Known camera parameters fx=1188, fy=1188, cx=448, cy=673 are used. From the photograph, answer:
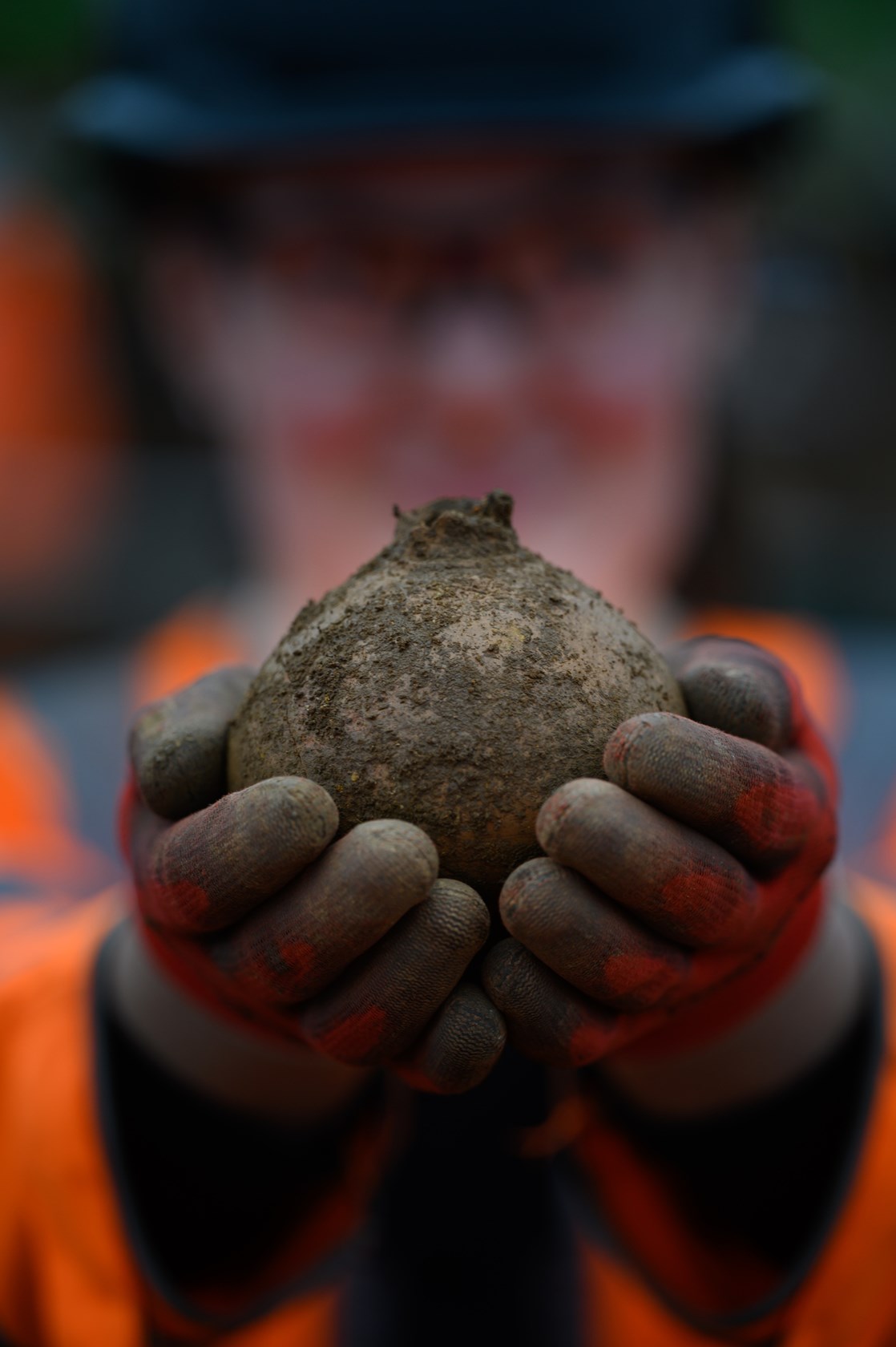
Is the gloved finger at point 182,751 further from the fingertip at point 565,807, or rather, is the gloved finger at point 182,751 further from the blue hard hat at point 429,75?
the blue hard hat at point 429,75

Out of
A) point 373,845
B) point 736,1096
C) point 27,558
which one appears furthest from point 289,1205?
point 27,558

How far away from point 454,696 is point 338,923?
14.0 inches

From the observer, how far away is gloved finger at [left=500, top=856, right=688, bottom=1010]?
4.80 ft

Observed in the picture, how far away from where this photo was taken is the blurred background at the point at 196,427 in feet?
17.0

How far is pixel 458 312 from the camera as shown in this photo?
3.28m

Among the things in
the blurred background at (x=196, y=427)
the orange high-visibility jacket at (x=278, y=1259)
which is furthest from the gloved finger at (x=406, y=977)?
the blurred background at (x=196, y=427)

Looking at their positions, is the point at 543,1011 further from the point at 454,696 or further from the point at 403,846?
the point at 454,696

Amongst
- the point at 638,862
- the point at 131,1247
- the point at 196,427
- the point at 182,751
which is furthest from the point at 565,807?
the point at 196,427

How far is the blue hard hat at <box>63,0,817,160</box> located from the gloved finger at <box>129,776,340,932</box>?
7.42ft

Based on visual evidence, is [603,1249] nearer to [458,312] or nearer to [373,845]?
→ [373,845]

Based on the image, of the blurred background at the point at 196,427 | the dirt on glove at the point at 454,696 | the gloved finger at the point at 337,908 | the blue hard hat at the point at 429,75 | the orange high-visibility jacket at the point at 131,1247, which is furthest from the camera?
the blurred background at the point at 196,427

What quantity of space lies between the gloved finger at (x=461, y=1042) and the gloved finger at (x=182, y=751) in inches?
18.8

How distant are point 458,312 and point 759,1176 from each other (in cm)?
230

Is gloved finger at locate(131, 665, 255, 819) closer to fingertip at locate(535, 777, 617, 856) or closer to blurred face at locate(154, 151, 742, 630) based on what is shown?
fingertip at locate(535, 777, 617, 856)
